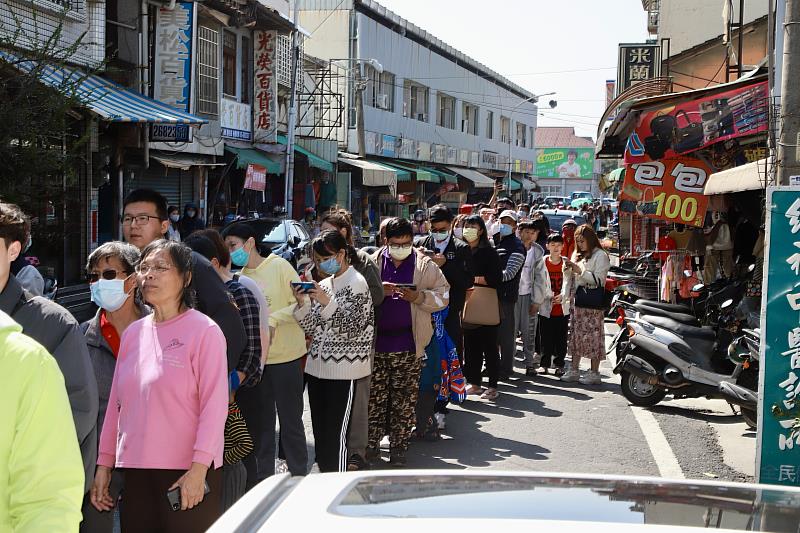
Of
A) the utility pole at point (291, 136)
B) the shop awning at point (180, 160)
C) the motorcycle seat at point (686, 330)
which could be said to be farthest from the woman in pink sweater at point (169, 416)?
the utility pole at point (291, 136)

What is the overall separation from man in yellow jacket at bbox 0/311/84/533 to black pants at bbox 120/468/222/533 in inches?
71.2

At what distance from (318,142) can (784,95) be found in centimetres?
2499

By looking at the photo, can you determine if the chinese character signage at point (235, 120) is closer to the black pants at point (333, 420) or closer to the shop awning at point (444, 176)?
the black pants at point (333, 420)

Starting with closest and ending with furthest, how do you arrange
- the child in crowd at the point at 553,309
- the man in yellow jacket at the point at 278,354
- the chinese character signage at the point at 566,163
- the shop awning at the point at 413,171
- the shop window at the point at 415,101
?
1. the man in yellow jacket at the point at 278,354
2. the child in crowd at the point at 553,309
3. the shop awning at the point at 413,171
4. the shop window at the point at 415,101
5. the chinese character signage at the point at 566,163

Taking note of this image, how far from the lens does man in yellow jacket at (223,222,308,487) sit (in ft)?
21.8

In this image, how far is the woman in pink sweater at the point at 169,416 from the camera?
13.8 feet

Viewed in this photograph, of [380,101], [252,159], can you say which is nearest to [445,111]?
[380,101]

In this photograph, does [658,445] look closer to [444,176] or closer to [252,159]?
[252,159]

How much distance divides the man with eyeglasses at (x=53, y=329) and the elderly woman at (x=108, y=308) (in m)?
1.03

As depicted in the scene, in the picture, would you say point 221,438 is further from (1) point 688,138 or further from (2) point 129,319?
(1) point 688,138

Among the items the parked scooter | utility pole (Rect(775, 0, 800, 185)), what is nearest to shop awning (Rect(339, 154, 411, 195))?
the parked scooter

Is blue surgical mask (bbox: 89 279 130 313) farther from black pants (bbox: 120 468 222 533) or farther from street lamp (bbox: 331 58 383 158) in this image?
street lamp (bbox: 331 58 383 158)

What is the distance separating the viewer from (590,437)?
29.6 ft

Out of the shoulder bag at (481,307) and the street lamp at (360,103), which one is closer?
the shoulder bag at (481,307)
